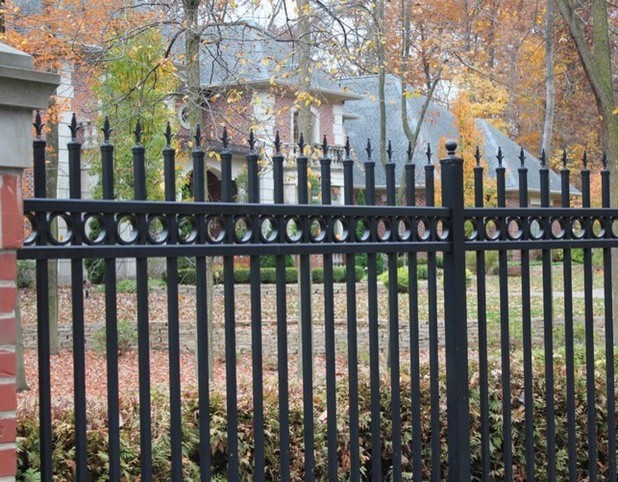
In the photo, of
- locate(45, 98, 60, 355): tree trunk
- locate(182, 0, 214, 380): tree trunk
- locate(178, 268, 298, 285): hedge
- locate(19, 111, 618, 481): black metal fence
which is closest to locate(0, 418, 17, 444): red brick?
locate(19, 111, 618, 481): black metal fence

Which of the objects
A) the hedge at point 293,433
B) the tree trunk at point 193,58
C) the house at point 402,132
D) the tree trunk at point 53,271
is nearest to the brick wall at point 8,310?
the hedge at point 293,433

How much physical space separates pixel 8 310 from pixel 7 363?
0.52 feet

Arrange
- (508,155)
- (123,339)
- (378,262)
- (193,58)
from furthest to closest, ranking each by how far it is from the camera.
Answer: (508,155)
(378,262)
(123,339)
(193,58)

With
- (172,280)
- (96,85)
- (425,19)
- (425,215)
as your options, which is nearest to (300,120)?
(96,85)

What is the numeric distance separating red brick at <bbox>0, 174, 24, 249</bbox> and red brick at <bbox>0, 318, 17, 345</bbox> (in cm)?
22

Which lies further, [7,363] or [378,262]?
[378,262]

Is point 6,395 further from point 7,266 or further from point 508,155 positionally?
point 508,155

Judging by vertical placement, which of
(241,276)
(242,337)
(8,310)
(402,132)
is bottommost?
(242,337)

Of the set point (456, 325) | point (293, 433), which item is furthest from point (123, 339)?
point (456, 325)

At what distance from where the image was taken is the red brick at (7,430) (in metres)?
2.45

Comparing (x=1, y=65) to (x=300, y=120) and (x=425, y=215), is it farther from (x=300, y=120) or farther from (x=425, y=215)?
(x=300, y=120)

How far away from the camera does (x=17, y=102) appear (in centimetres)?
248

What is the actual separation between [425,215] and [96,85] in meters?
9.92

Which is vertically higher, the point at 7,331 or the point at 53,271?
the point at 7,331
